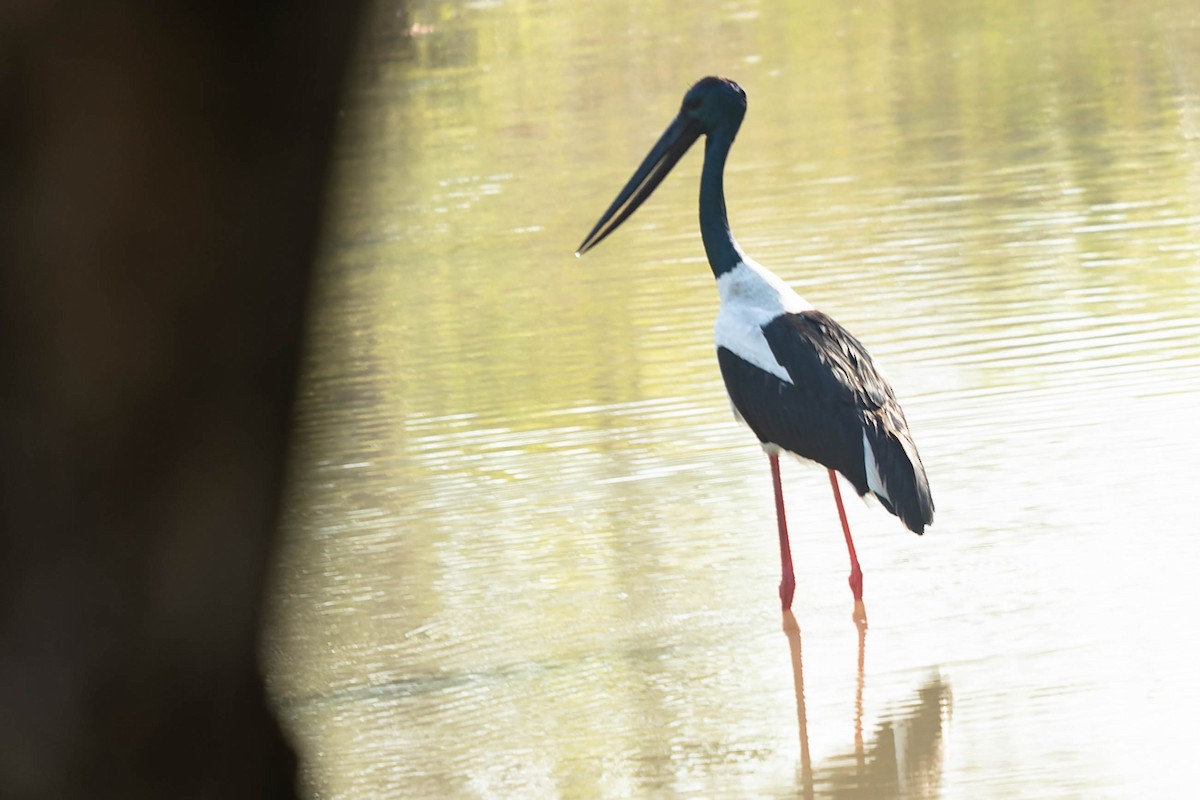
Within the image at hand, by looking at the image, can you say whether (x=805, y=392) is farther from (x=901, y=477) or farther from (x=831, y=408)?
(x=901, y=477)

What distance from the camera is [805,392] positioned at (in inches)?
223

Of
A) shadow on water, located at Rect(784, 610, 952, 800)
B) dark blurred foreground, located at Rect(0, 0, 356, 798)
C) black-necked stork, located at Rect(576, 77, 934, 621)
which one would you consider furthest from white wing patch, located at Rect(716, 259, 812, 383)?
dark blurred foreground, located at Rect(0, 0, 356, 798)

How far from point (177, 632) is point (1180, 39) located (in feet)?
59.9

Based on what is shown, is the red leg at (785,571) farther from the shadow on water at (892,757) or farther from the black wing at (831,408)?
the shadow on water at (892,757)

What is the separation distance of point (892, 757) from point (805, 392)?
1442 mm

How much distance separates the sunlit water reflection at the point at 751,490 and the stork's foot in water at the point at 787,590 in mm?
62

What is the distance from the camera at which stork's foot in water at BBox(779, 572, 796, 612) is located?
220 inches

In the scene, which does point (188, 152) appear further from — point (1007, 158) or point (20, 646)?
point (1007, 158)

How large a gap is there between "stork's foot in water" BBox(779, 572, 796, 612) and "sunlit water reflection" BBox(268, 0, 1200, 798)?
62mm

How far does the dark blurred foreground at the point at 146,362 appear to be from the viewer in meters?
1.49

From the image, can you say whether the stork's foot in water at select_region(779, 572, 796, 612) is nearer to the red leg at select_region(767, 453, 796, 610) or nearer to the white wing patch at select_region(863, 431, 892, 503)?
the red leg at select_region(767, 453, 796, 610)

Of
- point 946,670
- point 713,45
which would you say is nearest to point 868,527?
point 946,670

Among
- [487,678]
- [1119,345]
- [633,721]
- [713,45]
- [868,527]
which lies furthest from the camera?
[713,45]

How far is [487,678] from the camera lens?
5.37m
